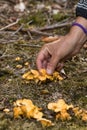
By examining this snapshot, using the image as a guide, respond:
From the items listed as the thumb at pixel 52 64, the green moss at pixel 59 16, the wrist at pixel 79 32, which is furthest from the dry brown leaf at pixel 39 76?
the green moss at pixel 59 16

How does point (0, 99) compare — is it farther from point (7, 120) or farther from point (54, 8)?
point (54, 8)

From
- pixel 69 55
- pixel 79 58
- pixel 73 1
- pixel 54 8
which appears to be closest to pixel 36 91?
pixel 69 55

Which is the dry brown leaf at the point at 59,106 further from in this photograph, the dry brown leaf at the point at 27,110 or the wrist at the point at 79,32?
the wrist at the point at 79,32

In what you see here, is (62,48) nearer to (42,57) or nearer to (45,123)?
(42,57)

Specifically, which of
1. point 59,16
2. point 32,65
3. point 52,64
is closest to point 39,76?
point 52,64

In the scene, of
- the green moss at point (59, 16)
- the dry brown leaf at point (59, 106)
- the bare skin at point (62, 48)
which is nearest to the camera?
the dry brown leaf at point (59, 106)

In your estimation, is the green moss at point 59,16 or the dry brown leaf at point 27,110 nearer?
the dry brown leaf at point 27,110

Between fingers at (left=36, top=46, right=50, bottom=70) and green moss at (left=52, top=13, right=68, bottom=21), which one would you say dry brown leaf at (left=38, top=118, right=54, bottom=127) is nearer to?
fingers at (left=36, top=46, right=50, bottom=70)

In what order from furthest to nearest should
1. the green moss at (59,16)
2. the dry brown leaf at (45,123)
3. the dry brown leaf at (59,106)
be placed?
the green moss at (59,16) < the dry brown leaf at (59,106) < the dry brown leaf at (45,123)
